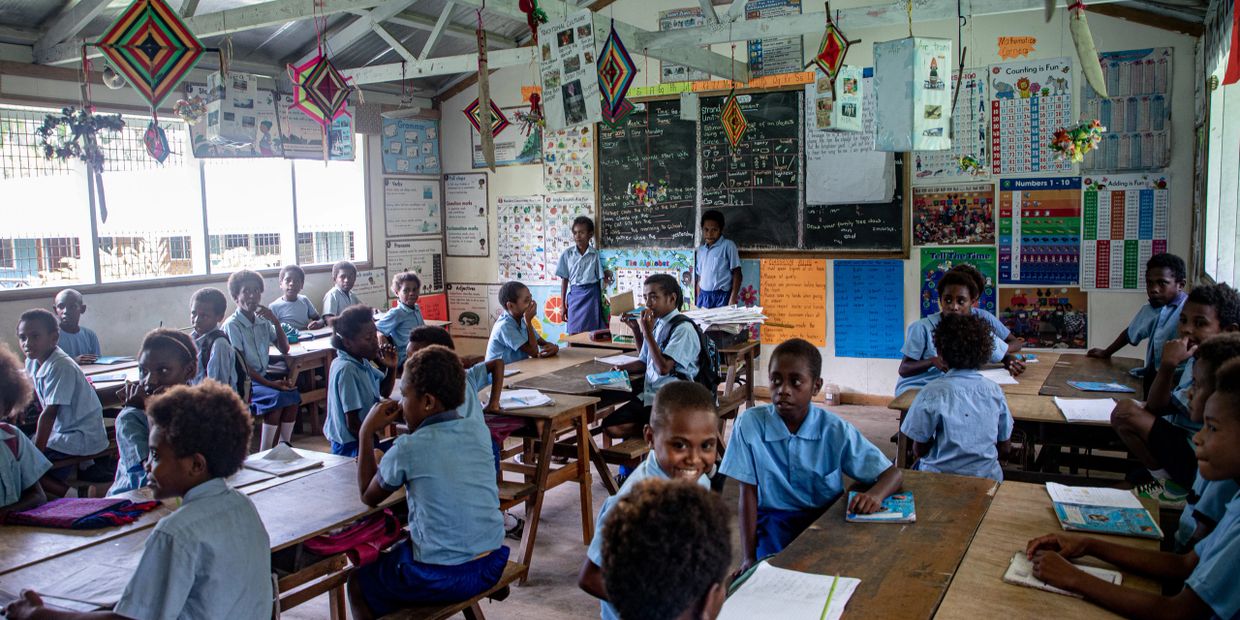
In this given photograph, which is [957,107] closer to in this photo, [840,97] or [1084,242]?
[1084,242]

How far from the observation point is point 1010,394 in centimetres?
368

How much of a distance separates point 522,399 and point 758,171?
4.00 m

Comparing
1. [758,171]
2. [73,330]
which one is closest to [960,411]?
[758,171]

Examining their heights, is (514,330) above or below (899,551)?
above

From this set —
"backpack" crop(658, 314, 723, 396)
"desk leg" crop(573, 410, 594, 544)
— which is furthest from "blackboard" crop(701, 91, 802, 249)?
"desk leg" crop(573, 410, 594, 544)

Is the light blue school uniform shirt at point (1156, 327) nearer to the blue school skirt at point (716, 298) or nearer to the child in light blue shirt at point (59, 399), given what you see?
the blue school skirt at point (716, 298)

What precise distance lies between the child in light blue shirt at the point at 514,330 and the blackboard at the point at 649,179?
297 cm

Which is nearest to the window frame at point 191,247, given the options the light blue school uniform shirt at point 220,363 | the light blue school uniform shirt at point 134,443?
the light blue school uniform shirt at point 220,363

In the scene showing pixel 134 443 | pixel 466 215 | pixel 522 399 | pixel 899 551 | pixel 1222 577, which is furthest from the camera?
pixel 466 215

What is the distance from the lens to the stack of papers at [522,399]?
365cm

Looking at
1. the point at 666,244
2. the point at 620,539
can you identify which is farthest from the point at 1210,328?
the point at 666,244

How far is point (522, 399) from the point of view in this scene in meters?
3.74

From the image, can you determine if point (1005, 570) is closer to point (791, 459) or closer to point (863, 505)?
point (863, 505)

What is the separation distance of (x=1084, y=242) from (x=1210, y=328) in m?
Result: 3.14
